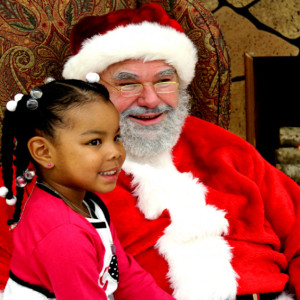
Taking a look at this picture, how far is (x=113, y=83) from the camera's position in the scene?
1.51m

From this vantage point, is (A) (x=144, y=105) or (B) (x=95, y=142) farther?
(A) (x=144, y=105)

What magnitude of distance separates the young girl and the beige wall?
1523mm

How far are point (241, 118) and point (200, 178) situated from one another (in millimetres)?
944

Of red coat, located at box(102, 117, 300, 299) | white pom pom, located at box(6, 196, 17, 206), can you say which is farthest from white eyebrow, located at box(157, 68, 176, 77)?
white pom pom, located at box(6, 196, 17, 206)

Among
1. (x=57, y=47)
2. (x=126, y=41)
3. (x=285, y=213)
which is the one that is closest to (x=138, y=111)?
(x=126, y=41)

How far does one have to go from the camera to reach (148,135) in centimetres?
153

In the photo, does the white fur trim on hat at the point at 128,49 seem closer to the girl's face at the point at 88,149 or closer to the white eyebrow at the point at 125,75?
the white eyebrow at the point at 125,75

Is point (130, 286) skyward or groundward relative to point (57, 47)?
groundward

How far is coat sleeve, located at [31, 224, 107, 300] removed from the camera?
87 cm

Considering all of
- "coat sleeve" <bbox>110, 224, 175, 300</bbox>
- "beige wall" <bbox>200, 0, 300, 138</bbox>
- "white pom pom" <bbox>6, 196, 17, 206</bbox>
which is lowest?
"coat sleeve" <bbox>110, 224, 175, 300</bbox>

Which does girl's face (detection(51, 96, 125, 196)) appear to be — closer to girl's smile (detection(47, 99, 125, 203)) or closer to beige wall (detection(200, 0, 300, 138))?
girl's smile (detection(47, 99, 125, 203))

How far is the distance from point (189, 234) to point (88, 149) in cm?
55

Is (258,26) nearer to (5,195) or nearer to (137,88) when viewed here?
(137,88)

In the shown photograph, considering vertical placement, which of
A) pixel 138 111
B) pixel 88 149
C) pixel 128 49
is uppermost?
pixel 128 49
